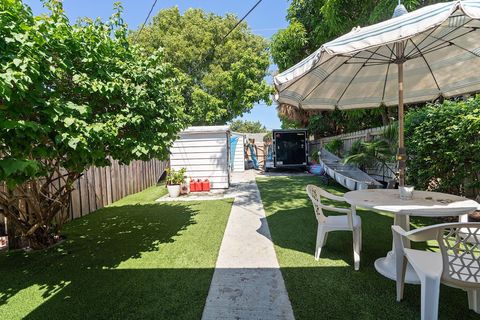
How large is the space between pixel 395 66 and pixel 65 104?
4.29 m

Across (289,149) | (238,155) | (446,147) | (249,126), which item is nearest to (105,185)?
(446,147)

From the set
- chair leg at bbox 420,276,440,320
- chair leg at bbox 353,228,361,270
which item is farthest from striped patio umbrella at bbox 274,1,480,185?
chair leg at bbox 420,276,440,320

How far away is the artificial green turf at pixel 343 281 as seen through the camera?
2.14 meters

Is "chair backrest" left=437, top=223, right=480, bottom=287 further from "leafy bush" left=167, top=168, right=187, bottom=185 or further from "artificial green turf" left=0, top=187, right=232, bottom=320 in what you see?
"leafy bush" left=167, top=168, right=187, bottom=185

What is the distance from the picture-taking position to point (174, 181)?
7.97 meters

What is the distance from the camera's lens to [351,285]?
254 cm

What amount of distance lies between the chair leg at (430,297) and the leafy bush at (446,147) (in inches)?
123

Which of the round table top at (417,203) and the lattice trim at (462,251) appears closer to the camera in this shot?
the lattice trim at (462,251)

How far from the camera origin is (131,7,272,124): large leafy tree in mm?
13578

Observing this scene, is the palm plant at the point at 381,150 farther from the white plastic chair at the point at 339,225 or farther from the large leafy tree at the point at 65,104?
the large leafy tree at the point at 65,104

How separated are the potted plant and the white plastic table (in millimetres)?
5748

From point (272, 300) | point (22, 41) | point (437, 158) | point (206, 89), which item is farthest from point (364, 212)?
point (206, 89)

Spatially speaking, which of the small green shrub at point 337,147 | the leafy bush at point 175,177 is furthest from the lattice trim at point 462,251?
the small green shrub at point 337,147

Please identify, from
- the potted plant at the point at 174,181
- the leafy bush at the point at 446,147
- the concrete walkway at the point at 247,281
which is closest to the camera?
the concrete walkway at the point at 247,281
